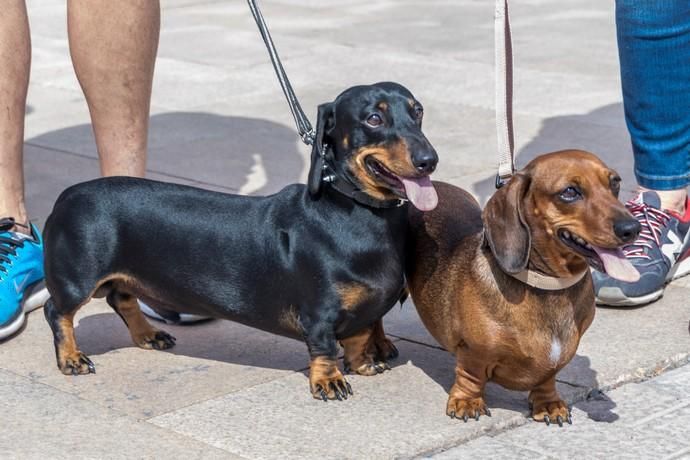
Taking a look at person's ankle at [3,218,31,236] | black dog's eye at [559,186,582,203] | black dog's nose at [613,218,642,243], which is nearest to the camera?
black dog's nose at [613,218,642,243]

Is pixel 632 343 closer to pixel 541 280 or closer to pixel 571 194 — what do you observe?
pixel 541 280

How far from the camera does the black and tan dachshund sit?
3449 mm

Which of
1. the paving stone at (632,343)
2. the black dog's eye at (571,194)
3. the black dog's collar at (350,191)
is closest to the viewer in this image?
the black dog's eye at (571,194)

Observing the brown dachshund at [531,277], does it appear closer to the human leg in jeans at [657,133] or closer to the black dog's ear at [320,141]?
the black dog's ear at [320,141]

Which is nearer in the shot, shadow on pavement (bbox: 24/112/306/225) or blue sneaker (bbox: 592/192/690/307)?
blue sneaker (bbox: 592/192/690/307)

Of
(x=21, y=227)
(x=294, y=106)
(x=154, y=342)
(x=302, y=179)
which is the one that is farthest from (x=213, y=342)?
(x=302, y=179)

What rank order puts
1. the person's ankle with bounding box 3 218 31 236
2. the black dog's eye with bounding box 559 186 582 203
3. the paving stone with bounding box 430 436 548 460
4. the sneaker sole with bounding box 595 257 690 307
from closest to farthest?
1. the black dog's eye with bounding box 559 186 582 203
2. the paving stone with bounding box 430 436 548 460
3. the sneaker sole with bounding box 595 257 690 307
4. the person's ankle with bounding box 3 218 31 236

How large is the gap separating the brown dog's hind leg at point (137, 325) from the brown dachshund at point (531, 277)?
94 cm

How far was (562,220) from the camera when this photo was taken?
3.18m

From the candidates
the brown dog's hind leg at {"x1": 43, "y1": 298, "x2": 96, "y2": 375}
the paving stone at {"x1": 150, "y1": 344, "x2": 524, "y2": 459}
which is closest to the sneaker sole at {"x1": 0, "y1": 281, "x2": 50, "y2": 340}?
the brown dog's hind leg at {"x1": 43, "y1": 298, "x2": 96, "y2": 375}

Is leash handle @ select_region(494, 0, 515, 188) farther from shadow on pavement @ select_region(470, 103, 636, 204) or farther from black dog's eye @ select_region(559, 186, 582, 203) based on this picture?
shadow on pavement @ select_region(470, 103, 636, 204)

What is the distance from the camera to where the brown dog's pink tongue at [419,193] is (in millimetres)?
3367

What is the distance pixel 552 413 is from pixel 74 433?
4.31 feet

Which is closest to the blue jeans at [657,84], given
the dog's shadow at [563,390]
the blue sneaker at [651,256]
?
the blue sneaker at [651,256]
